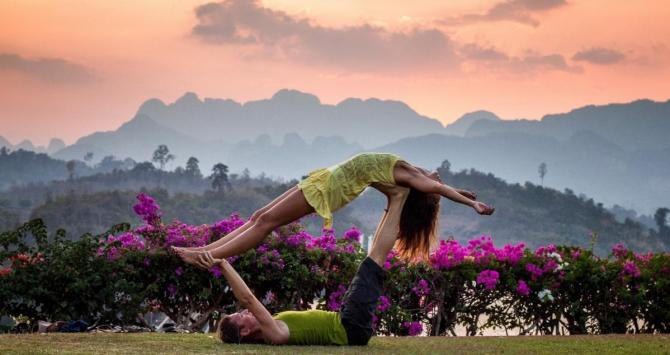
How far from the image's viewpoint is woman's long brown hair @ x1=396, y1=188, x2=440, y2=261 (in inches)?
309

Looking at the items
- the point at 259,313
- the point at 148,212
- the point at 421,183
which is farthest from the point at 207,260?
the point at 148,212

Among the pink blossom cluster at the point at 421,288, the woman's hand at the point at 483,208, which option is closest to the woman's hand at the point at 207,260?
the woman's hand at the point at 483,208

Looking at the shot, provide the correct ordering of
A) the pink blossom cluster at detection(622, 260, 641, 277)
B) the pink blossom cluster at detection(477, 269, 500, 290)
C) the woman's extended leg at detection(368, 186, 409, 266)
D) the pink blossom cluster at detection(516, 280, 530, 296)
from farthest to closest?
the pink blossom cluster at detection(622, 260, 641, 277) < the pink blossom cluster at detection(516, 280, 530, 296) < the pink blossom cluster at detection(477, 269, 500, 290) < the woman's extended leg at detection(368, 186, 409, 266)

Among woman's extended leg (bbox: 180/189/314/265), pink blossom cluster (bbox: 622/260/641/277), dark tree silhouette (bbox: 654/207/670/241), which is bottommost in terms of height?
pink blossom cluster (bbox: 622/260/641/277)

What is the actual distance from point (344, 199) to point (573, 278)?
380 cm

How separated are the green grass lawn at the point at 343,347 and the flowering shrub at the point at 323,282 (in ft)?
4.47

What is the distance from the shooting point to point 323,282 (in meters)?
9.49

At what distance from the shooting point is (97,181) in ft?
381

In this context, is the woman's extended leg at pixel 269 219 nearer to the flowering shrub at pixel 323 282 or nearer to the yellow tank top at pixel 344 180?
the yellow tank top at pixel 344 180

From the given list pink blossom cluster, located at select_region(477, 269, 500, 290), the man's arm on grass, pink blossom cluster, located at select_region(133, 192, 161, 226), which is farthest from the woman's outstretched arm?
pink blossom cluster, located at select_region(133, 192, 161, 226)

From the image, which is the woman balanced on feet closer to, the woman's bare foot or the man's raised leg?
the woman's bare foot

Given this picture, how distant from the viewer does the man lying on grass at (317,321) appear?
677 cm

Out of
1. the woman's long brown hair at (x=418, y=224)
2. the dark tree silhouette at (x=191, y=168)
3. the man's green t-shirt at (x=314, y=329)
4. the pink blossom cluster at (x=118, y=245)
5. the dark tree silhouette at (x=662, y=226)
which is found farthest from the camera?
the dark tree silhouette at (x=191, y=168)

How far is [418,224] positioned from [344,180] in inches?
38.3
